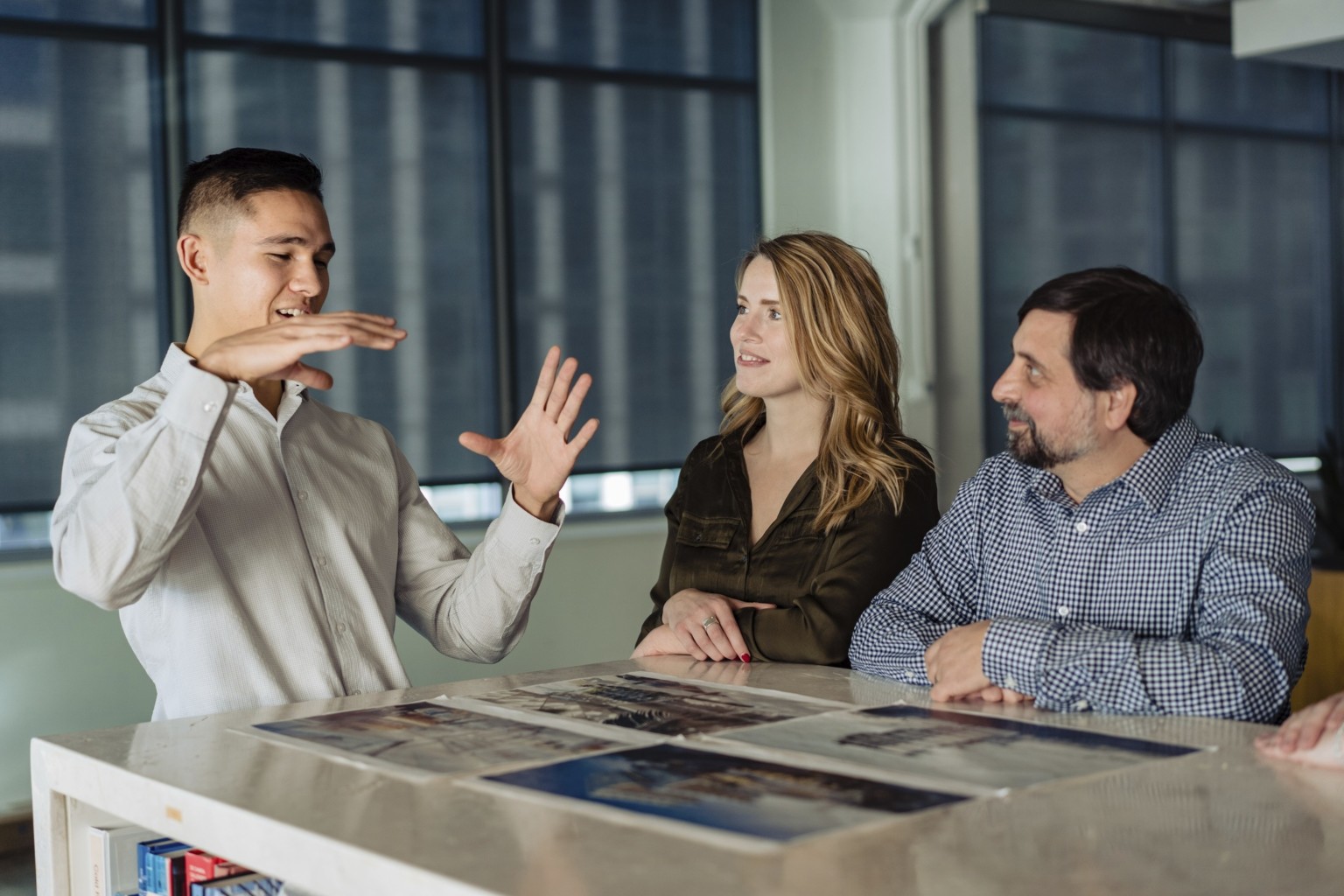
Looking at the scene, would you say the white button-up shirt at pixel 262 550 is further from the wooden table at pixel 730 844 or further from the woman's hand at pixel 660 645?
the wooden table at pixel 730 844

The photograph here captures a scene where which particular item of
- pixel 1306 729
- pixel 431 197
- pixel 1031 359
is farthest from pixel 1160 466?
pixel 431 197

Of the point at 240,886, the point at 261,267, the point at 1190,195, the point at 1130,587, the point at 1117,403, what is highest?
the point at 1190,195

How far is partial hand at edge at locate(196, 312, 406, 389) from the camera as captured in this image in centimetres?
179

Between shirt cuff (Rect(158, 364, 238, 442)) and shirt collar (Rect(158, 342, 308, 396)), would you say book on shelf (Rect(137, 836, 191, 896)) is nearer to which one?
shirt cuff (Rect(158, 364, 238, 442))

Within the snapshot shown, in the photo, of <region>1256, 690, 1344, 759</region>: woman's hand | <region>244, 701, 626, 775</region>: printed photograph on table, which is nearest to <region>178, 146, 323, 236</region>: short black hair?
<region>244, 701, 626, 775</region>: printed photograph on table

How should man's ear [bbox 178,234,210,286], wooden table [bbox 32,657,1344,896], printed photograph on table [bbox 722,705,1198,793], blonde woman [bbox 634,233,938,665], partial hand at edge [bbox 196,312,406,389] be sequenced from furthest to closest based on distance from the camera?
blonde woman [bbox 634,233,938,665] < man's ear [bbox 178,234,210,286] < partial hand at edge [bbox 196,312,406,389] < printed photograph on table [bbox 722,705,1198,793] < wooden table [bbox 32,657,1344,896]

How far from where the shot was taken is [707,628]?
7.70 ft

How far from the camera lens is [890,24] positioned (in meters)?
6.39

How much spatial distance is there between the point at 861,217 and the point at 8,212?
3552 mm

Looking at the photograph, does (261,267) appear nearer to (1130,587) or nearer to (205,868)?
(205,868)

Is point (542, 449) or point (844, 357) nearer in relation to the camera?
point (542, 449)

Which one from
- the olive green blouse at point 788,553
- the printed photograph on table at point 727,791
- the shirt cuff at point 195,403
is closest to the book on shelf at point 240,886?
the printed photograph on table at point 727,791

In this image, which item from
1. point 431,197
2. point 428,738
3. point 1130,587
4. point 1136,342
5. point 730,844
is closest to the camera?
point 730,844

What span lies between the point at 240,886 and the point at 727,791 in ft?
2.28
